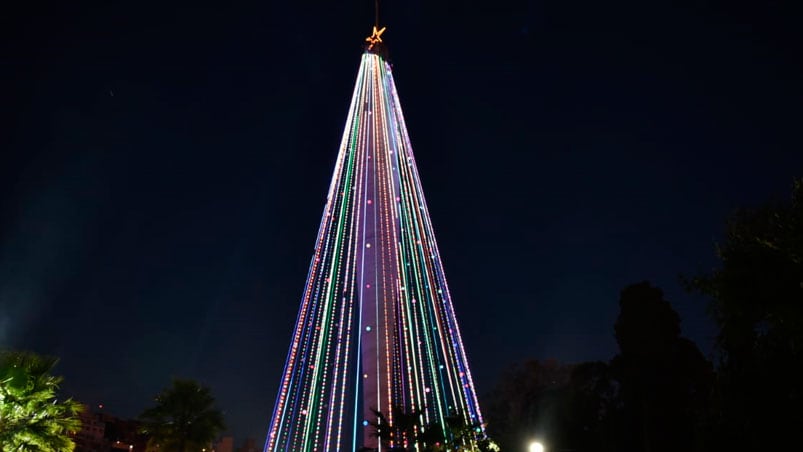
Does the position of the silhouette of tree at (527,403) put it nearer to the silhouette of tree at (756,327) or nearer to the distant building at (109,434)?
the silhouette of tree at (756,327)

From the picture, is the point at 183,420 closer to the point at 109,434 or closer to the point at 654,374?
the point at 654,374

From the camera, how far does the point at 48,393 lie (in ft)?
42.3

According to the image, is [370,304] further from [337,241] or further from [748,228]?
[748,228]

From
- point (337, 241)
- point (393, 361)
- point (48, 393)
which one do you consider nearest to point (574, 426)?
point (393, 361)

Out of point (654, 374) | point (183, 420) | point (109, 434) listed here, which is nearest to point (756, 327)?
point (654, 374)

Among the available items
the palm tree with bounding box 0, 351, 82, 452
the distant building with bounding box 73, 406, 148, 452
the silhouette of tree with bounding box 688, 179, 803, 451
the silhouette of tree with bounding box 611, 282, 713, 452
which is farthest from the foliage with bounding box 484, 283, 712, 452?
the distant building with bounding box 73, 406, 148, 452

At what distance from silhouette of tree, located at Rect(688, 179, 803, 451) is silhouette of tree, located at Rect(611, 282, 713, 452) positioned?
1167 centimetres

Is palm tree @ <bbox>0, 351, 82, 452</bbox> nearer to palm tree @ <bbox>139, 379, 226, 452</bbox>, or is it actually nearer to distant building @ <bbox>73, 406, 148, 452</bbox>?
palm tree @ <bbox>139, 379, 226, 452</bbox>

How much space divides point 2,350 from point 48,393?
1.43 metres

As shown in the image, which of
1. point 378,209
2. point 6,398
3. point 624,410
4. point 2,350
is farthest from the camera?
point 378,209

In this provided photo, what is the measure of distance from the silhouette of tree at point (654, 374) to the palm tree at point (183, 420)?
53.3ft

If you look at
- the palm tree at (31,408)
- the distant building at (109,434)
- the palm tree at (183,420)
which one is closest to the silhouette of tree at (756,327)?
the palm tree at (31,408)

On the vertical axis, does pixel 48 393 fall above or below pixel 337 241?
below

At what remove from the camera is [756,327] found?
10289mm
